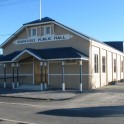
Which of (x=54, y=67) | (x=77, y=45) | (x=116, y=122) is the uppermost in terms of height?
(x=77, y=45)

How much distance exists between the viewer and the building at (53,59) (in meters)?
28.6

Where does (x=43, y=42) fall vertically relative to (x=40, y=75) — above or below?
above

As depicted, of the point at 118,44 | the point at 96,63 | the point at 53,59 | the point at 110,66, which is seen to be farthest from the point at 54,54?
the point at 118,44

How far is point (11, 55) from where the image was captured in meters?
32.9

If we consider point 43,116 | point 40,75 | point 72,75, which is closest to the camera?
point 43,116

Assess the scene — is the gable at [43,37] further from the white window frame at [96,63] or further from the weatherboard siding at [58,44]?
the white window frame at [96,63]

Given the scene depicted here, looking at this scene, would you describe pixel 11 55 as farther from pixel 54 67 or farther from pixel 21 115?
pixel 21 115

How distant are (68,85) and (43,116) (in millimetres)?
15665

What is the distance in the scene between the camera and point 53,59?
1109 inches

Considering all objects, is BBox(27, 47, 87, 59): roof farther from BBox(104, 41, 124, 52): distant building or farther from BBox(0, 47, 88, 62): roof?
BBox(104, 41, 124, 52): distant building

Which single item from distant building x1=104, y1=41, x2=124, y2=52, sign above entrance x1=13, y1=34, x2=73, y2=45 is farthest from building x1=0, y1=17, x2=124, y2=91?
distant building x1=104, y1=41, x2=124, y2=52

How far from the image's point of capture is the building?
28641 mm

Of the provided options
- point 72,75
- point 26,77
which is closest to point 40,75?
point 26,77

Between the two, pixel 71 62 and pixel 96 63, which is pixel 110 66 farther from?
pixel 71 62
